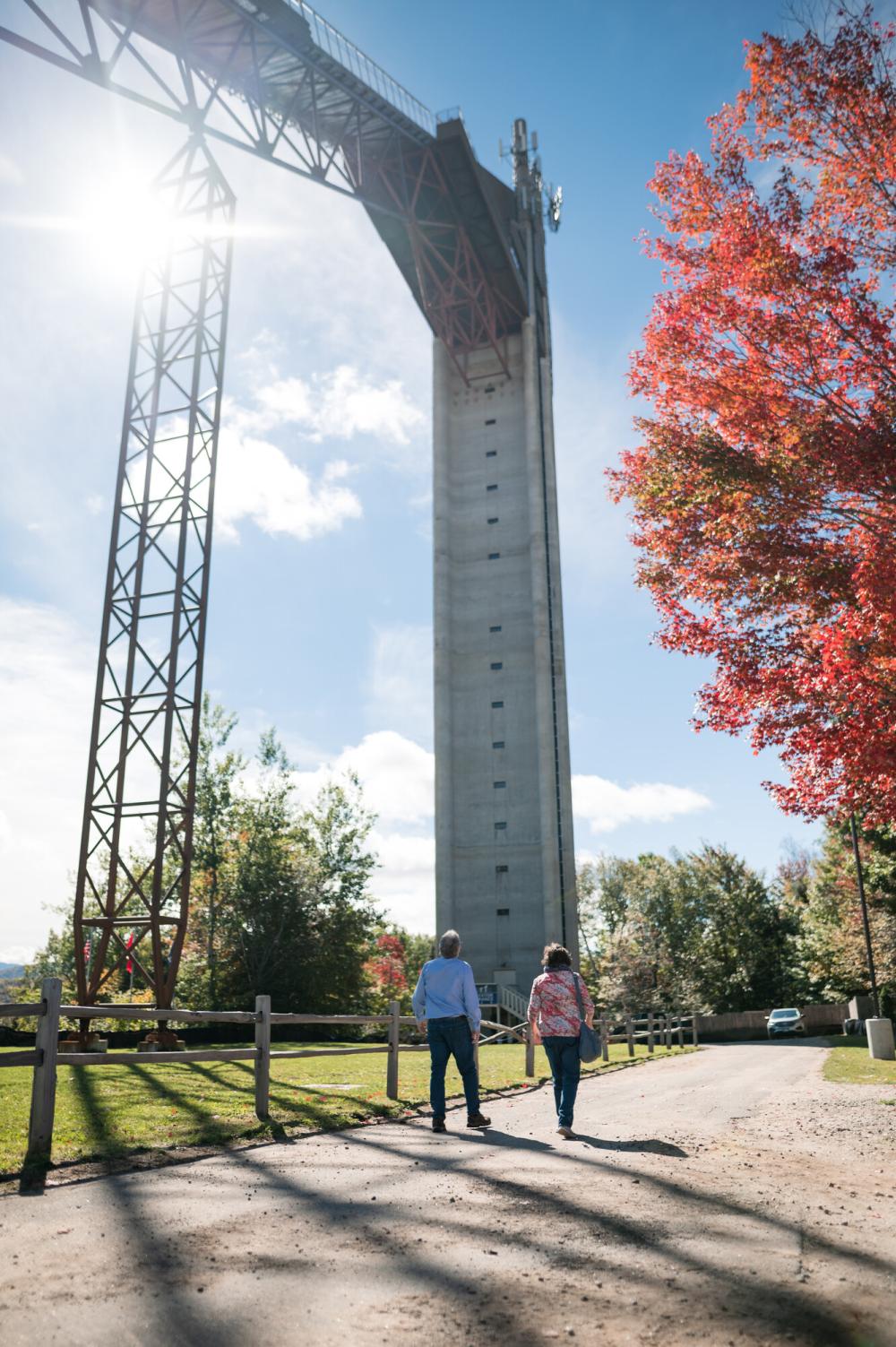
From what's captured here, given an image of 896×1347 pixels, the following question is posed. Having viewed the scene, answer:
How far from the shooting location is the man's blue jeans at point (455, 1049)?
29.2ft

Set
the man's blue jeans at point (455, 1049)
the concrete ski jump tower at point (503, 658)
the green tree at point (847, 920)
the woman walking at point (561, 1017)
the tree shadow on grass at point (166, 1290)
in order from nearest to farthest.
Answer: the tree shadow on grass at point (166, 1290), the woman walking at point (561, 1017), the man's blue jeans at point (455, 1049), the green tree at point (847, 920), the concrete ski jump tower at point (503, 658)

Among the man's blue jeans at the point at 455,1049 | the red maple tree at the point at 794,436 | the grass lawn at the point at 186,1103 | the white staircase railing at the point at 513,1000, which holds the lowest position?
the white staircase railing at the point at 513,1000

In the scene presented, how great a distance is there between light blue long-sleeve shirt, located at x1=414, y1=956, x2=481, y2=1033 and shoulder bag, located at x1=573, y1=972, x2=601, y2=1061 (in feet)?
3.14

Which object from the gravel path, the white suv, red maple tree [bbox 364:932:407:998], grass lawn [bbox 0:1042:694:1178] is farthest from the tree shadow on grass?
red maple tree [bbox 364:932:407:998]

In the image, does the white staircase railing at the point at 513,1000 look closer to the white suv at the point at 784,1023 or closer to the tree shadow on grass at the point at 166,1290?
the white suv at the point at 784,1023

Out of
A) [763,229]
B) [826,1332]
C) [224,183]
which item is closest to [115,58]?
[224,183]

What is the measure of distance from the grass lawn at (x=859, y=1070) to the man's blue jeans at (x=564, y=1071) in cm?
500

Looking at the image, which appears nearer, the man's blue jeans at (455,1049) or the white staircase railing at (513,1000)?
the man's blue jeans at (455,1049)

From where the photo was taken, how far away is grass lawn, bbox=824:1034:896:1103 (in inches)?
592

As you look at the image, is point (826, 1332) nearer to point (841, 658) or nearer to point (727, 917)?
point (841, 658)

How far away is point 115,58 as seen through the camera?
26.4 m

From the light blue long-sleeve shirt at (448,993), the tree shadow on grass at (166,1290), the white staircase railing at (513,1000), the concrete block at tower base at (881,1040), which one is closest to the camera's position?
the tree shadow on grass at (166,1290)

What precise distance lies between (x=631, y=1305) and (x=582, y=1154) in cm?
371

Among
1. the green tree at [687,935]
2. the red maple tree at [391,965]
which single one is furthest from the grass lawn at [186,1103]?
the green tree at [687,935]
